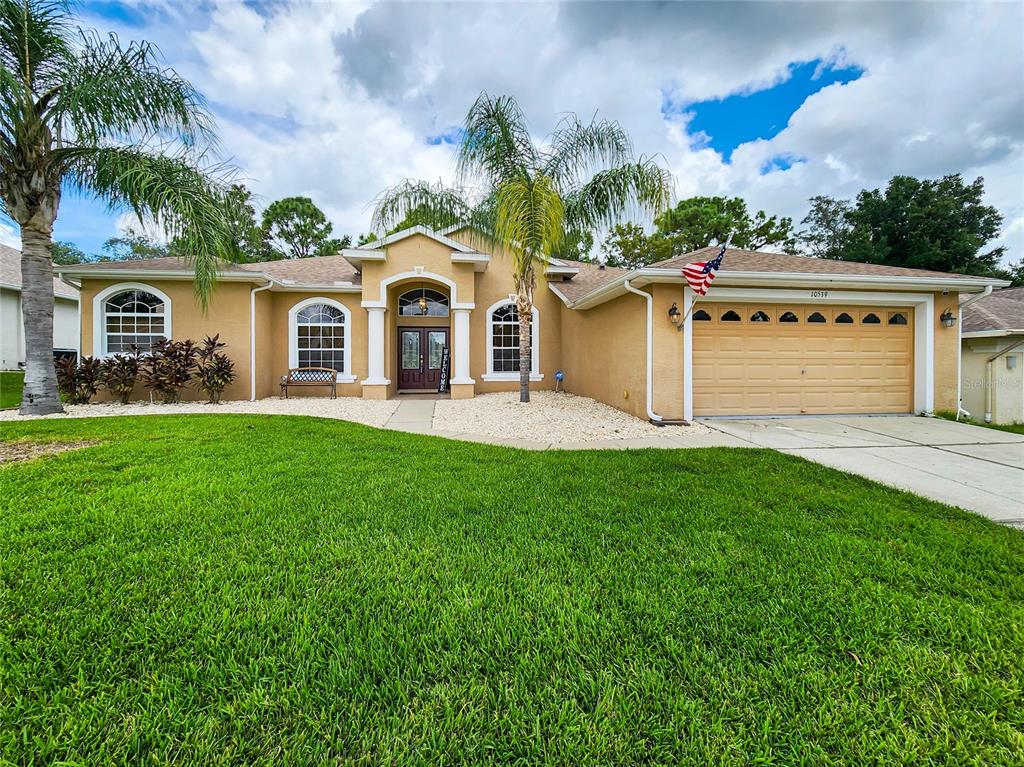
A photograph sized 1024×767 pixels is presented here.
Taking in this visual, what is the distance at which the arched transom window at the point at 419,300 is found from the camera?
45.8ft

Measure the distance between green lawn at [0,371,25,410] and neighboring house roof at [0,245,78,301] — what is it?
303 cm

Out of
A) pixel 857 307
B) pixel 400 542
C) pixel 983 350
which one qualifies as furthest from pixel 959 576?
pixel 983 350

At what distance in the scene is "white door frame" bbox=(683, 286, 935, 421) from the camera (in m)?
8.52

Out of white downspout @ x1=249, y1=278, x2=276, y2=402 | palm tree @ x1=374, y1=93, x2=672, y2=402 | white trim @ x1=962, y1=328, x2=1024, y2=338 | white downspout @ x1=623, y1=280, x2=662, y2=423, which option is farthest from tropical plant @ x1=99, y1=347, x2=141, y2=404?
white trim @ x1=962, y1=328, x2=1024, y2=338

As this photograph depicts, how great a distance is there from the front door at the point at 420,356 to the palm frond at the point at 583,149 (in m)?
6.53

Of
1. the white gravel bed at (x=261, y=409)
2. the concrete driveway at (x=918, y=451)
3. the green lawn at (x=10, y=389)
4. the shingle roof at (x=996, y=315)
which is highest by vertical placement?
the shingle roof at (x=996, y=315)

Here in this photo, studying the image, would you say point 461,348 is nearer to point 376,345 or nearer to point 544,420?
point 376,345

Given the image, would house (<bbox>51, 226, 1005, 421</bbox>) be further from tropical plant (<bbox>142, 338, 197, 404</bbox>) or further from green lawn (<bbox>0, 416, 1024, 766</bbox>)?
green lawn (<bbox>0, 416, 1024, 766</bbox>)

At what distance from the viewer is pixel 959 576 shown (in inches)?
106

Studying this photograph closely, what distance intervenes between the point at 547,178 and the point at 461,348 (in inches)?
199

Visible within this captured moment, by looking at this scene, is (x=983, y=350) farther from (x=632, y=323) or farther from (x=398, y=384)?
(x=398, y=384)

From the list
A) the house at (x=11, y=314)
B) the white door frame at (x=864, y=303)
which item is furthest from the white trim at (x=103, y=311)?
the white door frame at (x=864, y=303)

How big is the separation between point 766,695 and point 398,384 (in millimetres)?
13577

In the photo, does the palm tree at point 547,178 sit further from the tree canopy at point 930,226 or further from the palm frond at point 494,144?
the tree canopy at point 930,226
